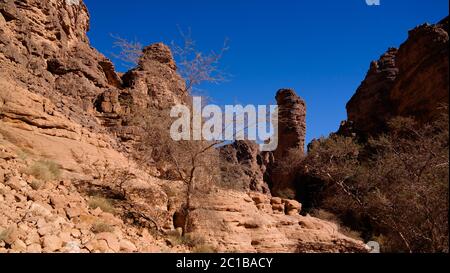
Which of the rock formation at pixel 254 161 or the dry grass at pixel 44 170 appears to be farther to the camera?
the rock formation at pixel 254 161

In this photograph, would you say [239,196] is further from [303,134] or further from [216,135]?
[303,134]

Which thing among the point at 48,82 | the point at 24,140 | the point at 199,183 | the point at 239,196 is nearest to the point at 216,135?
the point at 199,183

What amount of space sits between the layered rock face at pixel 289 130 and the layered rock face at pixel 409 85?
8062 millimetres

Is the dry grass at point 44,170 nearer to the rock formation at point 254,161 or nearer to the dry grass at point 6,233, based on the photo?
the dry grass at point 6,233

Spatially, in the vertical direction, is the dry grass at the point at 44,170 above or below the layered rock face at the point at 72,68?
below

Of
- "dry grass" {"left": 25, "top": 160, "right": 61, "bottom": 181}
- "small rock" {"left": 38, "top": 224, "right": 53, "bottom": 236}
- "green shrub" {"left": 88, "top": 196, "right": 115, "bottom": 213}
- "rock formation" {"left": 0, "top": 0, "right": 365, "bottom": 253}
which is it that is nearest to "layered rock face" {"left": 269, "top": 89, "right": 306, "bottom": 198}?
"rock formation" {"left": 0, "top": 0, "right": 365, "bottom": 253}

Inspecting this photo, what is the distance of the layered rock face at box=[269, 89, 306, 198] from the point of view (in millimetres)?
47797

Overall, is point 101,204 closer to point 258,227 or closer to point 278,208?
point 258,227

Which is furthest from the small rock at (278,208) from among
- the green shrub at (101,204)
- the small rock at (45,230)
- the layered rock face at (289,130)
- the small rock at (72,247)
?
the layered rock face at (289,130)

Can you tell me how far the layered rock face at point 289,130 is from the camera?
4780 cm

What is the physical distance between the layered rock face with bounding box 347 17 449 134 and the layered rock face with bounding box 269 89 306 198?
8062 mm

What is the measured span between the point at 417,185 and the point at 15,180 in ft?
30.2

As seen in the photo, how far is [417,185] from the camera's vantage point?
31.7ft

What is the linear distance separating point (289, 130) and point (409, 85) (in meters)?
18.6
